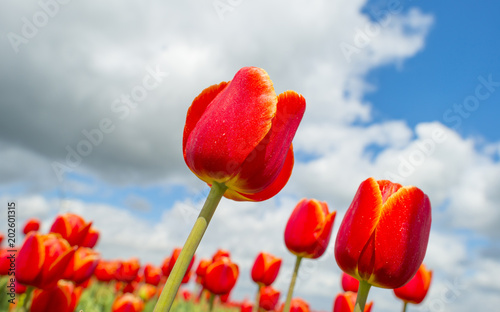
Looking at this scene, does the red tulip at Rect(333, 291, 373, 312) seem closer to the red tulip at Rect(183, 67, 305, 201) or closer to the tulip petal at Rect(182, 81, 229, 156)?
the red tulip at Rect(183, 67, 305, 201)

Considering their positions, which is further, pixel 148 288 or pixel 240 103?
pixel 148 288

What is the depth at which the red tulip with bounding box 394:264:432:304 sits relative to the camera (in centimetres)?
351

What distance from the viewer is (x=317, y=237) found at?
11.9ft

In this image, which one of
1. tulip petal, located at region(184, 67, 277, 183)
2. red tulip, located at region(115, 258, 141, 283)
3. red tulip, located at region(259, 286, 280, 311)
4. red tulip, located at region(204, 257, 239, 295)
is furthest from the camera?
red tulip, located at region(115, 258, 141, 283)

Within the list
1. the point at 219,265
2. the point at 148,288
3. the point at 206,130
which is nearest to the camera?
the point at 206,130

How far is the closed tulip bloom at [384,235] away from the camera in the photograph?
6.32ft

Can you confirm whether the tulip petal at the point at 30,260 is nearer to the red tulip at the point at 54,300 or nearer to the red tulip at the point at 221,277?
the red tulip at the point at 54,300

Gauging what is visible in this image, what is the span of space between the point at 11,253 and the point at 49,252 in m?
1.08

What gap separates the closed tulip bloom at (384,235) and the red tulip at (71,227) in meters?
2.69

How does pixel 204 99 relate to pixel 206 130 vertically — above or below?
above

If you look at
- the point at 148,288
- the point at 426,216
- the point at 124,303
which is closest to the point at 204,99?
the point at 426,216

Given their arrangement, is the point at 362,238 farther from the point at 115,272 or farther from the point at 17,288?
the point at 115,272

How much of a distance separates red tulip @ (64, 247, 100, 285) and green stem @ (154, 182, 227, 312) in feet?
9.05

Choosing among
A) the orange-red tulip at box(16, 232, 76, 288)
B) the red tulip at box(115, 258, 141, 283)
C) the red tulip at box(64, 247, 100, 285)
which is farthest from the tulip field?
the red tulip at box(115, 258, 141, 283)
